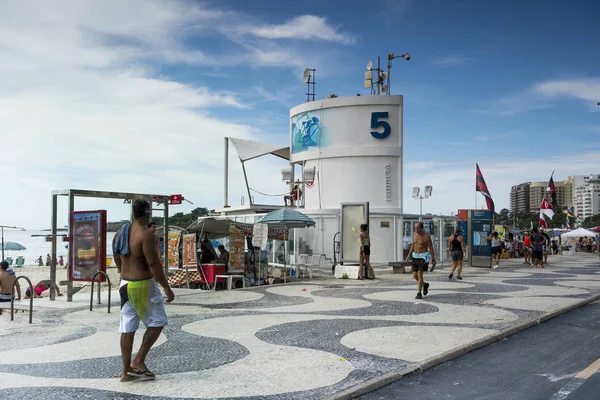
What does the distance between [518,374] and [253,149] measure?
27771 mm

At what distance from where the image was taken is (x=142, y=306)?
5.98m

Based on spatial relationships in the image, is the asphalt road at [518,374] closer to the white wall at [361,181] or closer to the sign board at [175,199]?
the sign board at [175,199]

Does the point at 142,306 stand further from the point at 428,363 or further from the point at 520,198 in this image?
the point at 520,198

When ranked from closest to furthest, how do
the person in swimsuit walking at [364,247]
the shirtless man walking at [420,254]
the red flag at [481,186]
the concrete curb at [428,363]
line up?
1. the concrete curb at [428,363]
2. the shirtless man walking at [420,254]
3. the person in swimsuit walking at [364,247]
4. the red flag at [481,186]

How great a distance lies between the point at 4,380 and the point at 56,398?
3.66ft

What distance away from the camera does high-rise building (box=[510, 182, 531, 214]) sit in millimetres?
154875

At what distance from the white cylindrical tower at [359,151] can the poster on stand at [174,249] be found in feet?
42.4

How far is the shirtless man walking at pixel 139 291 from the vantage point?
5.96m

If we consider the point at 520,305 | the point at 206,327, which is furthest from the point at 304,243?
the point at 206,327

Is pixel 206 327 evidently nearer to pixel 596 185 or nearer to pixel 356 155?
pixel 356 155

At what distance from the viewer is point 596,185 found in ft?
508

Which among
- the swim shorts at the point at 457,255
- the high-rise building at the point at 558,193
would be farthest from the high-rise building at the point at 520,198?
the swim shorts at the point at 457,255

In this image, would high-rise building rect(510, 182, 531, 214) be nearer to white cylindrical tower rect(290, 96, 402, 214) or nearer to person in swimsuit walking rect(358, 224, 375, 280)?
white cylindrical tower rect(290, 96, 402, 214)

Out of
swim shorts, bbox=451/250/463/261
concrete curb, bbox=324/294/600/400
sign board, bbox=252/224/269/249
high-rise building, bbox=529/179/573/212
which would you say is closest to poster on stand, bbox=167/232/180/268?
sign board, bbox=252/224/269/249
